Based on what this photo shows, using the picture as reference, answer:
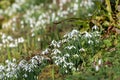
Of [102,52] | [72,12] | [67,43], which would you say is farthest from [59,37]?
[72,12]

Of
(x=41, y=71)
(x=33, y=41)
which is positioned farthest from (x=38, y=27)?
(x=41, y=71)

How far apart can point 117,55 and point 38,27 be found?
4.43m

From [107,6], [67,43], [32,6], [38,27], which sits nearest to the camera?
[67,43]

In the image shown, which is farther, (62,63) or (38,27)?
(38,27)

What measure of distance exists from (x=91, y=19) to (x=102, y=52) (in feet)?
5.28

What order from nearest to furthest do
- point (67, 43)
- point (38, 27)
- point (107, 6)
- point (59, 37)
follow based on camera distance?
1. point (67, 43)
2. point (107, 6)
3. point (59, 37)
4. point (38, 27)

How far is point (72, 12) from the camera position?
13.1m

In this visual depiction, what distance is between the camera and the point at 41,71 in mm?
8031

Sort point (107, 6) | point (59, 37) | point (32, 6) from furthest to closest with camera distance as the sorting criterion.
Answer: point (32, 6) < point (59, 37) < point (107, 6)

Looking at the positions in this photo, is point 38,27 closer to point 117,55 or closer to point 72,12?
point 72,12

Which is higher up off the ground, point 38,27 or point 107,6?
point 107,6

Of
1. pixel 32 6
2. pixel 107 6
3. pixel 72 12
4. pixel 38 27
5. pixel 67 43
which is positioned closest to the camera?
pixel 67 43

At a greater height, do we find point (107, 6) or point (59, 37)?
point (107, 6)

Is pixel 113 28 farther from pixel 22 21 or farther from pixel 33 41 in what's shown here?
pixel 22 21
